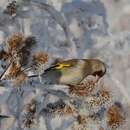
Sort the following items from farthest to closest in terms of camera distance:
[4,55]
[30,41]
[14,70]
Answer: [30,41] → [4,55] → [14,70]

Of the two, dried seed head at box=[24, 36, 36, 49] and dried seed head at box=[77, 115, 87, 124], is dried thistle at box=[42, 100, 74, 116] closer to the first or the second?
dried seed head at box=[77, 115, 87, 124]

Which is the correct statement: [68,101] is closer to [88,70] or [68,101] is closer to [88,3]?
[88,70]

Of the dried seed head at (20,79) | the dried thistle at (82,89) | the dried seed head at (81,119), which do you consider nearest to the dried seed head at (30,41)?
the dried seed head at (20,79)

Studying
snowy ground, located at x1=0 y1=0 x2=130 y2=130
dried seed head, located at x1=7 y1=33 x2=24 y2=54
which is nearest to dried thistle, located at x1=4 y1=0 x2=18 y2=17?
snowy ground, located at x1=0 y1=0 x2=130 y2=130

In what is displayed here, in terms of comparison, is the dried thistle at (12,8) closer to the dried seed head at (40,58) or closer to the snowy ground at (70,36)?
the snowy ground at (70,36)

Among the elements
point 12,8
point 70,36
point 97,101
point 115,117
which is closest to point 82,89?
point 97,101

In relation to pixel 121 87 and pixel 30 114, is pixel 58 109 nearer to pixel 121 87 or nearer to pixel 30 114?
pixel 30 114
